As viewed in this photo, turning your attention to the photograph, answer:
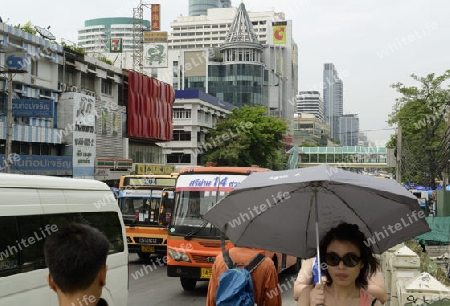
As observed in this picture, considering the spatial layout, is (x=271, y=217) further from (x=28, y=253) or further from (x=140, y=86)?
(x=140, y=86)

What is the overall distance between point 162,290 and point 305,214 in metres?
8.58

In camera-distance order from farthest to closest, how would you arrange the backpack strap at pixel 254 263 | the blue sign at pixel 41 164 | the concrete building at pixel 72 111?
the concrete building at pixel 72 111, the blue sign at pixel 41 164, the backpack strap at pixel 254 263

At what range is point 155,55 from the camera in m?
65.4

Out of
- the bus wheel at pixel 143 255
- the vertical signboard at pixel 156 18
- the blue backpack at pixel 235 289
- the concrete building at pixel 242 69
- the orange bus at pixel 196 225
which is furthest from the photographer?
the concrete building at pixel 242 69

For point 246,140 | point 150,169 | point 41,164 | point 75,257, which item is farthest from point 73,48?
point 75,257

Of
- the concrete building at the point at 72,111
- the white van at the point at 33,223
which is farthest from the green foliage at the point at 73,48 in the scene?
the white van at the point at 33,223

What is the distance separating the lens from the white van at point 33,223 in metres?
5.72

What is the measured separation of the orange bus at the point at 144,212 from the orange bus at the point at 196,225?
427 centimetres

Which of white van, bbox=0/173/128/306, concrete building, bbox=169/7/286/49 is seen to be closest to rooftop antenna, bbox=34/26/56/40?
white van, bbox=0/173/128/306

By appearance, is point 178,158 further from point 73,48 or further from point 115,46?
point 73,48

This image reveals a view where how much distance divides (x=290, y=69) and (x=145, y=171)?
90993 millimetres

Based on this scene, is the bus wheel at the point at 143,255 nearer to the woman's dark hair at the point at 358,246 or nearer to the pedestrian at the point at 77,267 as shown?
the woman's dark hair at the point at 358,246

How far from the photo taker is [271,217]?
4660 mm

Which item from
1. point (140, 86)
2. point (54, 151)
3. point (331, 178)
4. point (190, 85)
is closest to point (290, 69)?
point (190, 85)
